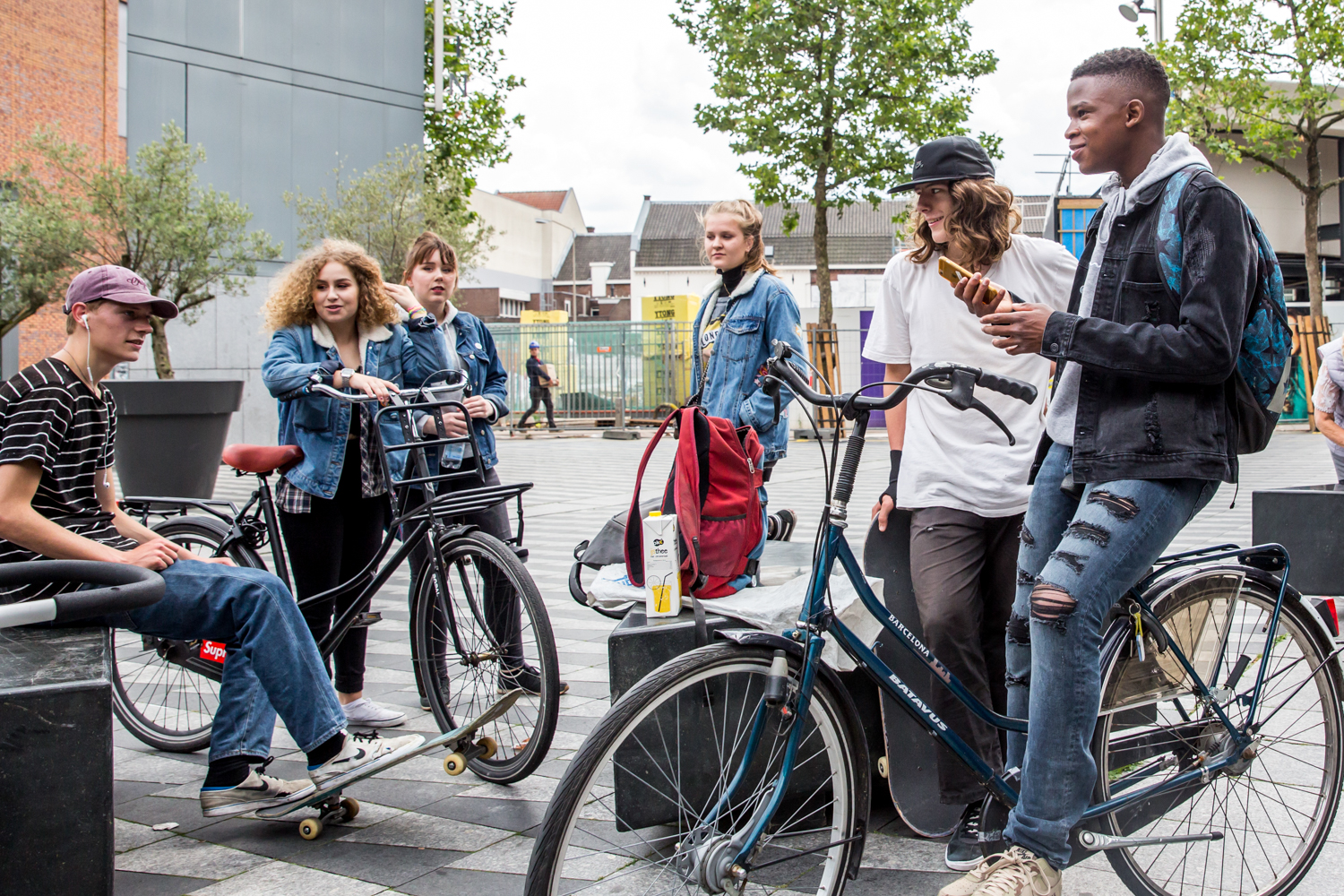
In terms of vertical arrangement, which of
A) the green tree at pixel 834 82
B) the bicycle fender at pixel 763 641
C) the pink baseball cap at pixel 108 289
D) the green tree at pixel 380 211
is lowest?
the bicycle fender at pixel 763 641

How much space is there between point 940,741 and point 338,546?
254 centimetres

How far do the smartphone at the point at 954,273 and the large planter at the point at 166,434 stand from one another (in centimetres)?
765

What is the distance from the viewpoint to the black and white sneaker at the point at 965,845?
2869 mm

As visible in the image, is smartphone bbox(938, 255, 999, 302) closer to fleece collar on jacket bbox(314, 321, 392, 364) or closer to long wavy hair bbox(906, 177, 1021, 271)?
long wavy hair bbox(906, 177, 1021, 271)

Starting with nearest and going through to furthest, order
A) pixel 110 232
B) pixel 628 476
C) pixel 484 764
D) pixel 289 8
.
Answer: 1. pixel 484 764
2. pixel 110 232
3. pixel 628 476
4. pixel 289 8

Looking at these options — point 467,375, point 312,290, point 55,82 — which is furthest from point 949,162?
point 55,82

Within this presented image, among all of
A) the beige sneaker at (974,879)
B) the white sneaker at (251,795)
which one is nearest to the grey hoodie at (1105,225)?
the beige sneaker at (974,879)

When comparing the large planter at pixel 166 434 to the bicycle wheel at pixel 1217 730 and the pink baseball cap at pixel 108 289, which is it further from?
the bicycle wheel at pixel 1217 730

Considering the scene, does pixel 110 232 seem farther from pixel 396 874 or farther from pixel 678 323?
pixel 678 323

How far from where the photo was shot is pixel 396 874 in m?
3.03

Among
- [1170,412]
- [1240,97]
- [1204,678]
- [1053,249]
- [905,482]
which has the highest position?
[1240,97]

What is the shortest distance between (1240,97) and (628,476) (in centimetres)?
1598

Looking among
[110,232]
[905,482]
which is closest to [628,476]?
[110,232]

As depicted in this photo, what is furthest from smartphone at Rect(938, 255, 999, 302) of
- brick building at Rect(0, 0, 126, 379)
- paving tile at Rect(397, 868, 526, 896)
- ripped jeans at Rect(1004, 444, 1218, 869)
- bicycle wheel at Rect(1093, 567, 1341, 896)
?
brick building at Rect(0, 0, 126, 379)
